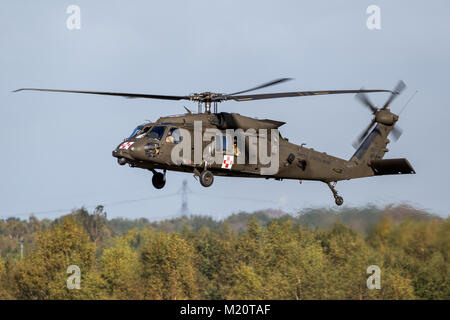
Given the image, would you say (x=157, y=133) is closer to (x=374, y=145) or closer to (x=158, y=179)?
(x=158, y=179)

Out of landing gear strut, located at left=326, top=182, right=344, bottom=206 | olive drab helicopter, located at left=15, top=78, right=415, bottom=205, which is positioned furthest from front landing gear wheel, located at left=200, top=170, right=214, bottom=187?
landing gear strut, located at left=326, top=182, right=344, bottom=206

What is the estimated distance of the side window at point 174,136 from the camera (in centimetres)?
2712

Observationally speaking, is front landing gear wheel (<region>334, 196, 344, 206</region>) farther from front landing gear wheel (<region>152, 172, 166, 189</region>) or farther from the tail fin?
front landing gear wheel (<region>152, 172, 166, 189</region>)

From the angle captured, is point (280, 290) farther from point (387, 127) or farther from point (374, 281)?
point (387, 127)

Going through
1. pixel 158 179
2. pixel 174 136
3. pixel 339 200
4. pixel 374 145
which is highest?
pixel 374 145

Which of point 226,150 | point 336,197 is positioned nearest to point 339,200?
point 336,197

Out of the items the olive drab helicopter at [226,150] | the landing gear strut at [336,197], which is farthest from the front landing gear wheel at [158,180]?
the landing gear strut at [336,197]

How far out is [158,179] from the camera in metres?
28.6

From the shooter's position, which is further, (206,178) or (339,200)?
(339,200)

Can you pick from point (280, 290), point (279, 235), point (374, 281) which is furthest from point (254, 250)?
point (374, 281)

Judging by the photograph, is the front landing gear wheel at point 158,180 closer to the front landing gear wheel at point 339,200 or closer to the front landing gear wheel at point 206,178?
the front landing gear wheel at point 206,178

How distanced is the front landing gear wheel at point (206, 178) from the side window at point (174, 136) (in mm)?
1500

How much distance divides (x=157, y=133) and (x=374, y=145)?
12.1 metres
